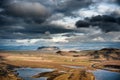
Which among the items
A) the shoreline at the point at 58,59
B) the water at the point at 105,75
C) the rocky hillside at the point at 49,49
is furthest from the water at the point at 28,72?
the water at the point at 105,75

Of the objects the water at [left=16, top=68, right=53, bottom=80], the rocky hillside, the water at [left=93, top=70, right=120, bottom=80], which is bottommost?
the water at [left=93, top=70, right=120, bottom=80]

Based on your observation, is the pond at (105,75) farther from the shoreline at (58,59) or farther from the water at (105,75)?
the shoreline at (58,59)

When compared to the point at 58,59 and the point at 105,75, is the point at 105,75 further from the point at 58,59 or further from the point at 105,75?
the point at 58,59

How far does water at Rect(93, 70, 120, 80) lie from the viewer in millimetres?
90225

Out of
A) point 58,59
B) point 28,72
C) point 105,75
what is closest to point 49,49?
point 58,59

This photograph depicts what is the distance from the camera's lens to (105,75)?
93688 mm

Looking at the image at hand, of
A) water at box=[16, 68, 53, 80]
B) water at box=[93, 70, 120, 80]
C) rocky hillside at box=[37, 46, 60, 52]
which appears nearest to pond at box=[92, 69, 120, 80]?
water at box=[93, 70, 120, 80]

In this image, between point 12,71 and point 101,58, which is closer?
point 12,71

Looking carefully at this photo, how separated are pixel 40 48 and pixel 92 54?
24831 mm

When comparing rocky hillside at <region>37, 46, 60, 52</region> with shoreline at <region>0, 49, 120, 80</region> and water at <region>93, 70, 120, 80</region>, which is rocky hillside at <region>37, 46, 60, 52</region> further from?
water at <region>93, 70, 120, 80</region>

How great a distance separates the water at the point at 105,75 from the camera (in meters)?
90.2

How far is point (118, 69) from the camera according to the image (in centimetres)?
10694

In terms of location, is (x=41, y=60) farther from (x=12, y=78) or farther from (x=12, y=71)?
(x=12, y=78)

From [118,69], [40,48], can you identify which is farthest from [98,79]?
[40,48]
